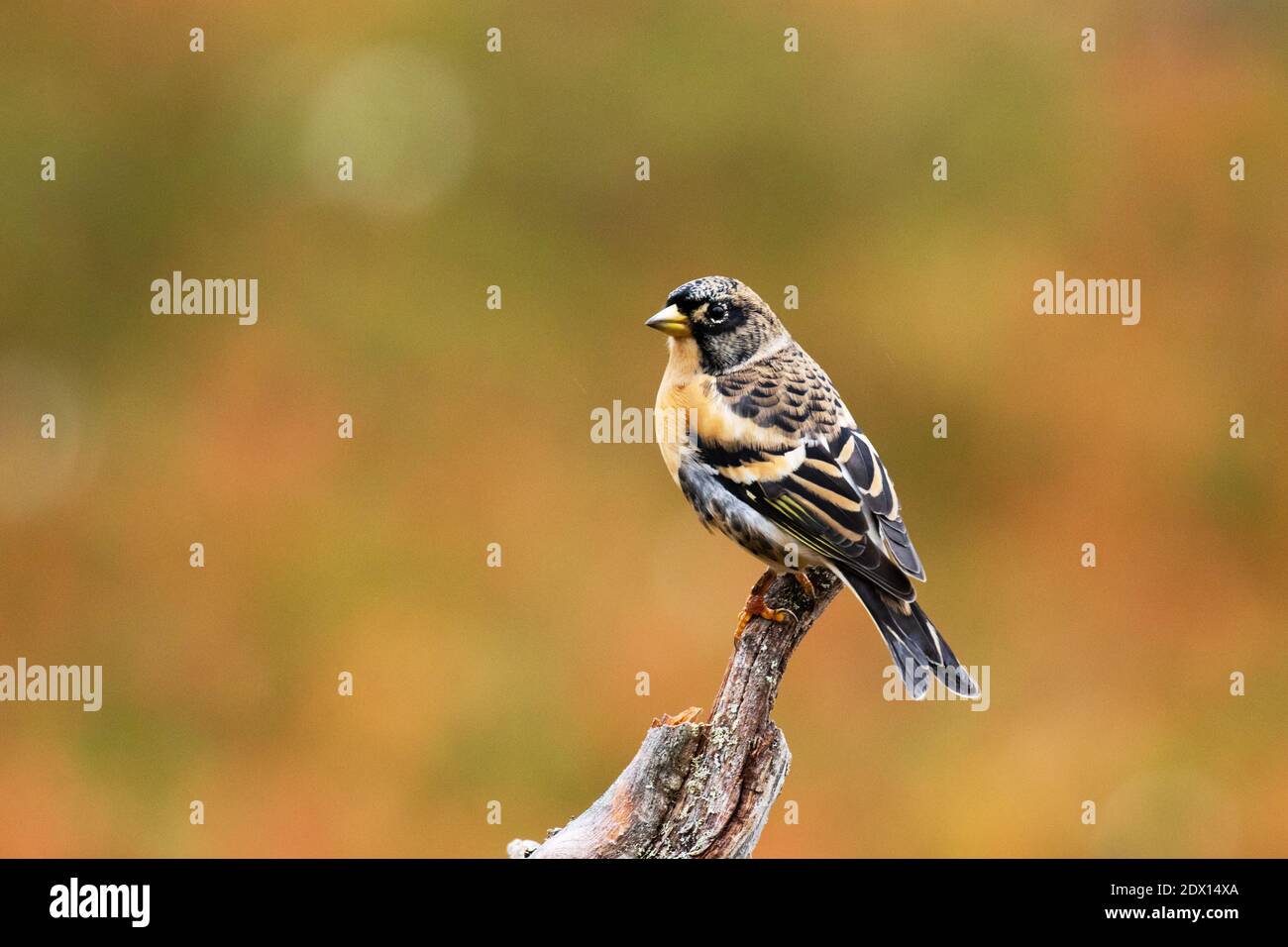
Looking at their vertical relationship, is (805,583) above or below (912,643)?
above

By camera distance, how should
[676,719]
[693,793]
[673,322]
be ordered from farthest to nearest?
1. [673,322]
2. [676,719]
3. [693,793]

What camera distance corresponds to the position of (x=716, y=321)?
862 centimetres

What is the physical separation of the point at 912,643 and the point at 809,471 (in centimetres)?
113

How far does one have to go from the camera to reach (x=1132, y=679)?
14.1m

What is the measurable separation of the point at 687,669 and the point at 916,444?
11.7ft

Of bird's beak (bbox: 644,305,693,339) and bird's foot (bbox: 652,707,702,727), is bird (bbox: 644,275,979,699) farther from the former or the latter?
bird's foot (bbox: 652,707,702,727)

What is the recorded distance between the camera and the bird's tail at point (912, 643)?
7129mm

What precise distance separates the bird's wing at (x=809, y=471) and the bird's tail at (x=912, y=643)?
10cm

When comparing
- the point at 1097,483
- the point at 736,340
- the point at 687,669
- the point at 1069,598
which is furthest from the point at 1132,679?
the point at 736,340

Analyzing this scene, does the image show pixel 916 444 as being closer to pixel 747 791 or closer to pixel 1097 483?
pixel 1097 483
